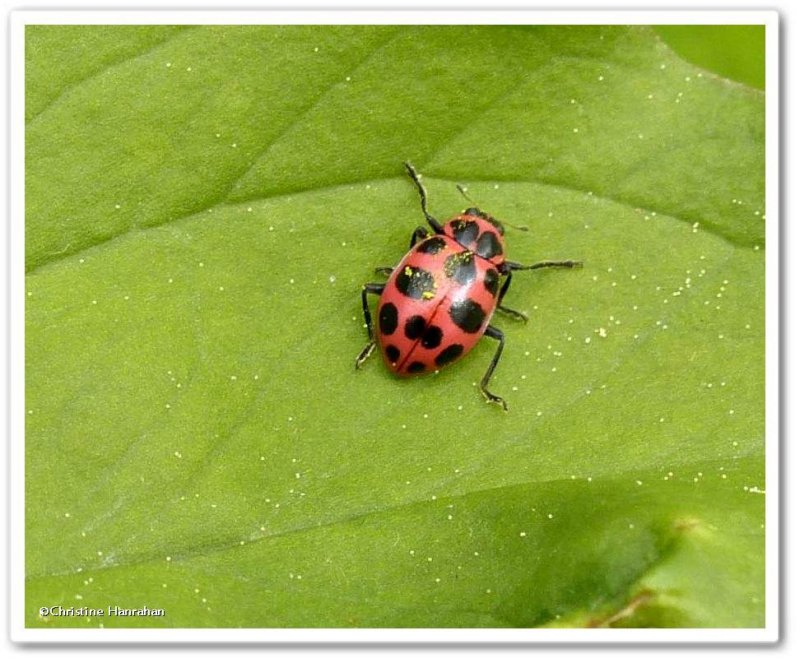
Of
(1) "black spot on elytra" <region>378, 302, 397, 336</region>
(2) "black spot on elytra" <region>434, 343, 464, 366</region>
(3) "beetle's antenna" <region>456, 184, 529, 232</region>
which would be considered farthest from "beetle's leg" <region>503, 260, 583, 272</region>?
(1) "black spot on elytra" <region>378, 302, 397, 336</region>

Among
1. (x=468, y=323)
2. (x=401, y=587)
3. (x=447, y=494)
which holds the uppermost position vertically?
(x=468, y=323)

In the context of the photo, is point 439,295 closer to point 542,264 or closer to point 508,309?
point 508,309

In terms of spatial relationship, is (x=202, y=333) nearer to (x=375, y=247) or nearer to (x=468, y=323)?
(x=375, y=247)

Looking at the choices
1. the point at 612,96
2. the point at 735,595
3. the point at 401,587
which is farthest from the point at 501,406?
the point at 612,96

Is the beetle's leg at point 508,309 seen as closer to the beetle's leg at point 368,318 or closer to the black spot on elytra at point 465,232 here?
the black spot on elytra at point 465,232
